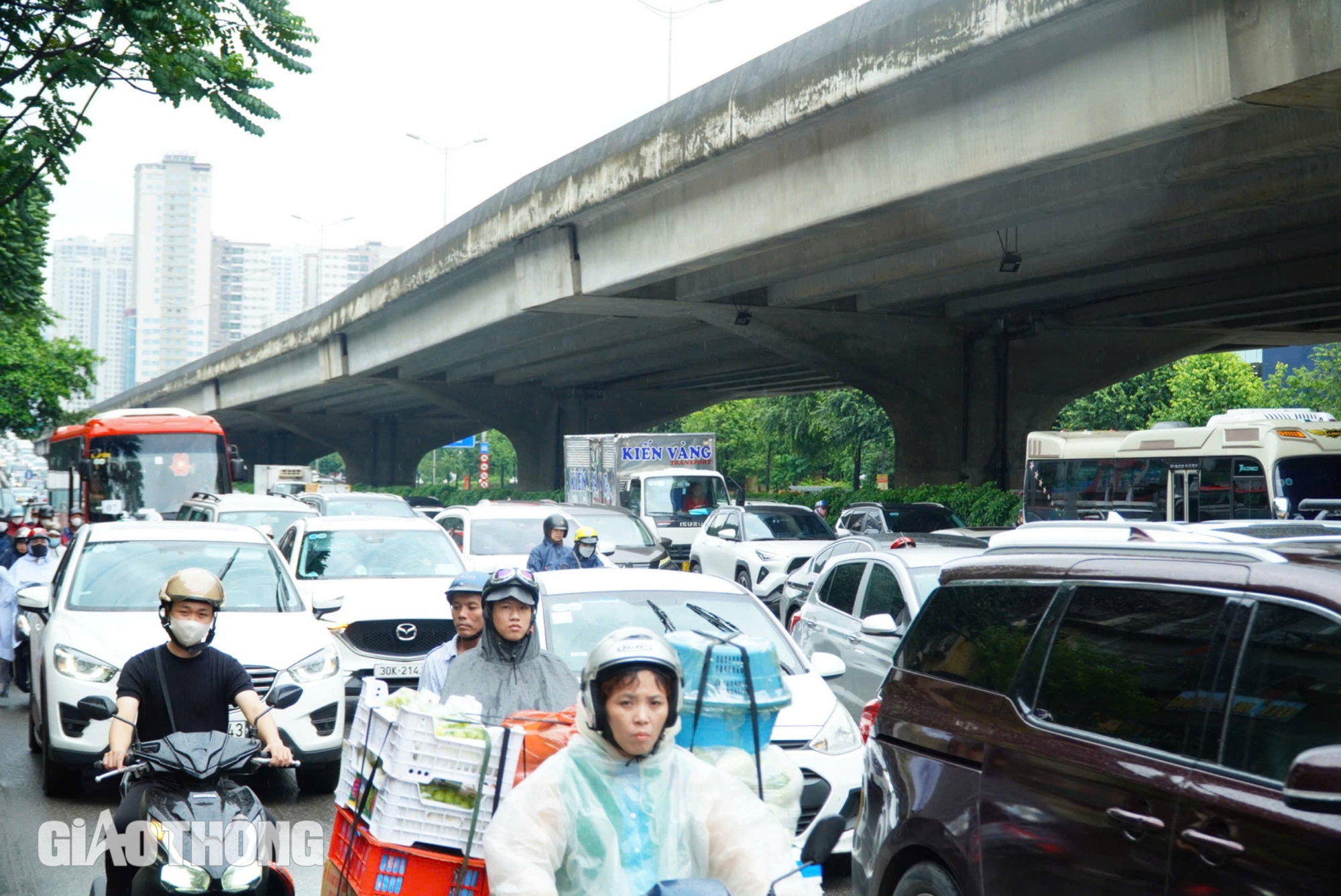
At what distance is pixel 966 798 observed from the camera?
4.74m

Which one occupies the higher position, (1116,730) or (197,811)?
(1116,730)

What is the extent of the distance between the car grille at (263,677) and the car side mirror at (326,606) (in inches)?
46.4

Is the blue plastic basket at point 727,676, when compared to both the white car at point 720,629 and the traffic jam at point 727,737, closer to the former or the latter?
the traffic jam at point 727,737

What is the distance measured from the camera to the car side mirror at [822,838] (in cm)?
355

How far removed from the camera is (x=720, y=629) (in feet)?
22.3

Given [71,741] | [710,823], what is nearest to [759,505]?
[71,741]

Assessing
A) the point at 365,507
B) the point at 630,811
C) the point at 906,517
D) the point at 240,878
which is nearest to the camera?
the point at 630,811

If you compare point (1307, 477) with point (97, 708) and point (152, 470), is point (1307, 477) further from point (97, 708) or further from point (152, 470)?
point (152, 470)

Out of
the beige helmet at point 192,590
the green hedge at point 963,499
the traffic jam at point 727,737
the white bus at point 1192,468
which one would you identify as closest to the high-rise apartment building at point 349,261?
the green hedge at point 963,499

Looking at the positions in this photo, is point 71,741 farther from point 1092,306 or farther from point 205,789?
point 1092,306

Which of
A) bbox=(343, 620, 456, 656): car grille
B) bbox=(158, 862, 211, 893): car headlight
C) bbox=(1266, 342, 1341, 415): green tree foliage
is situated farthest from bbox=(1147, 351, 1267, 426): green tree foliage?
bbox=(158, 862, 211, 893): car headlight

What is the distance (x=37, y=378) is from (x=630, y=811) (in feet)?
166

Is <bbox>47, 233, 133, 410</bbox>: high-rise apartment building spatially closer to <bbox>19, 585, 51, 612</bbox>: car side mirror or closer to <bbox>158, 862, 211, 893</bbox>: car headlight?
<bbox>19, 585, 51, 612</bbox>: car side mirror

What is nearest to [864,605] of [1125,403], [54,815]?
[54,815]
